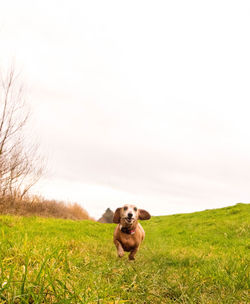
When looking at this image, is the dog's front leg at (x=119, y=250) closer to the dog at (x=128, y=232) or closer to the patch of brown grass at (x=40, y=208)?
the dog at (x=128, y=232)

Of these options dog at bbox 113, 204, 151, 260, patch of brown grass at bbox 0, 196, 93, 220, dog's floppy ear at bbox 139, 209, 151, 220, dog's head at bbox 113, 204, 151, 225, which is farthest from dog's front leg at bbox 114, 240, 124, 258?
patch of brown grass at bbox 0, 196, 93, 220

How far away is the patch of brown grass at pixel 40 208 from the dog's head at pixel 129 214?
1094 cm

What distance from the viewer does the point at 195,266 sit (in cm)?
549

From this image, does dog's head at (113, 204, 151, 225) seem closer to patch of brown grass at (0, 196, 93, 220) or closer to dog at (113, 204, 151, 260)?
dog at (113, 204, 151, 260)

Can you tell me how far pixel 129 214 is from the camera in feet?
22.2

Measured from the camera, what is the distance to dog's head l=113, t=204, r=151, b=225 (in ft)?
22.3

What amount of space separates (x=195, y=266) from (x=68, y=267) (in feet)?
9.51

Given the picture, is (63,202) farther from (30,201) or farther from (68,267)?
(68,267)

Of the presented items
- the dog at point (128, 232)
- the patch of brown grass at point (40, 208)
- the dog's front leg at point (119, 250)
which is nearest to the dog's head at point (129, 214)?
the dog at point (128, 232)

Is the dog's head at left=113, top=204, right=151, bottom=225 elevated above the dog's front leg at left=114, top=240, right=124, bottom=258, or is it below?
above

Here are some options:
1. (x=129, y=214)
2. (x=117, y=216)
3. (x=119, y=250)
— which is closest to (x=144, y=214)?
(x=117, y=216)

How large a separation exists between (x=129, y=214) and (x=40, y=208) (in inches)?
702

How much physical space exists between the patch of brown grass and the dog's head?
1094cm

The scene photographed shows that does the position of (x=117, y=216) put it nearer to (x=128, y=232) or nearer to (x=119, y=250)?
(x=128, y=232)
